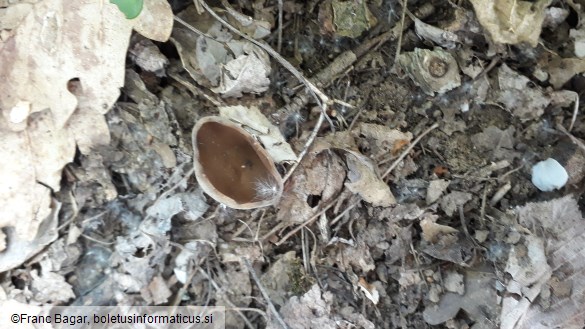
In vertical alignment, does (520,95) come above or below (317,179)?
above

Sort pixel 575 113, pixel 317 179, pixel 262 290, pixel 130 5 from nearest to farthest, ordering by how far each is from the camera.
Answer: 1. pixel 130 5
2. pixel 575 113
3. pixel 317 179
4. pixel 262 290

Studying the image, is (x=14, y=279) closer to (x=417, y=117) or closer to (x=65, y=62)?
(x=65, y=62)

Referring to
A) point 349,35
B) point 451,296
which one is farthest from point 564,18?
point 451,296

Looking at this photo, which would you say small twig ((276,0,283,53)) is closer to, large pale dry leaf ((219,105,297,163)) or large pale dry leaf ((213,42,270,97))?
large pale dry leaf ((213,42,270,97))

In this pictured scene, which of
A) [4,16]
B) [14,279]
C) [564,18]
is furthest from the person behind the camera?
[14,279]

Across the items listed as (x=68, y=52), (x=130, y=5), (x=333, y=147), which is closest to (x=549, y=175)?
(x=333, y=147)

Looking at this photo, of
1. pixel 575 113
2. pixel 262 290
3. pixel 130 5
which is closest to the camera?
pixel 130 5

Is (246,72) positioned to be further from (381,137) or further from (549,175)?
(549,175)
